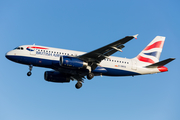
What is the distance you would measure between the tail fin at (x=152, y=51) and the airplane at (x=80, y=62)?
438mm

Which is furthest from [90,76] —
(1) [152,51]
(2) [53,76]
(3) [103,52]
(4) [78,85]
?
(1) [152,51]

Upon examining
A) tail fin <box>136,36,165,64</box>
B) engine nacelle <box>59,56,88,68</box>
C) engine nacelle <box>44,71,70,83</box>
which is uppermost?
tail fin <box>136,36,165,64</box>

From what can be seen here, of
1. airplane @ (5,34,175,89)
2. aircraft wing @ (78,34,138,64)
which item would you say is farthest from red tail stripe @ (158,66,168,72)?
aircraft wing @ (78,34,138,64)

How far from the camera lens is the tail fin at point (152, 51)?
40338 millimetres

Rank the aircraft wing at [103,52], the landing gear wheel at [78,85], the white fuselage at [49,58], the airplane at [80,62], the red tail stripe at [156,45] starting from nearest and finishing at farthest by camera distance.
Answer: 1. the aircraft wing at [103,52]
2. the airplane at [80,62]
3. the white fuselage at [49,58]
4. the landing gear wheel at [78,85]
5. the red tail stripe at [156,45]

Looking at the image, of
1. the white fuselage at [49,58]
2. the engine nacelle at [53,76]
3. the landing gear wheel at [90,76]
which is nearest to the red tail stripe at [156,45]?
the white fuselage at [49,58]

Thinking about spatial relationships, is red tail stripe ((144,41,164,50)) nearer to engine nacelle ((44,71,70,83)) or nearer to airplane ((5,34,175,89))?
airplane ((5,34,175,89))

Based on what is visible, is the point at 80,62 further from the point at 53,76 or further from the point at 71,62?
the point at 53,76

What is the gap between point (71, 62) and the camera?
33.3 m

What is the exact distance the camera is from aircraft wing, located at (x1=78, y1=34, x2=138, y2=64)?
3081 cm

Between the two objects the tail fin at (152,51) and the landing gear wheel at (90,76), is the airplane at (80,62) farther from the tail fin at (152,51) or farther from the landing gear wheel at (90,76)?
the tail fin at (152,51)

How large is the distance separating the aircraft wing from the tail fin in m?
8.26

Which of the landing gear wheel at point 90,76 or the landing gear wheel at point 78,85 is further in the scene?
the landing gear wheel at point 78,85

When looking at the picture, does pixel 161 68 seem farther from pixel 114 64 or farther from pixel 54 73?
pixel 54 73
